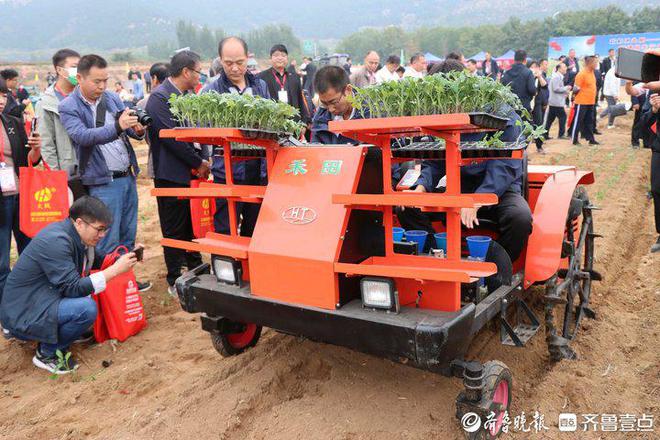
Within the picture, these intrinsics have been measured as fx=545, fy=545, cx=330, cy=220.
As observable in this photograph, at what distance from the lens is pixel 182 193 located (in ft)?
10.6

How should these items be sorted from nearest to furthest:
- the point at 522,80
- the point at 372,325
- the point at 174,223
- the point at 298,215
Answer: the point at 372,325, the point at 298,215, the point at 174,223, the point at 522,80

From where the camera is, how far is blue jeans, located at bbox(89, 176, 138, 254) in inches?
189

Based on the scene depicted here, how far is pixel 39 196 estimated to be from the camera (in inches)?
173

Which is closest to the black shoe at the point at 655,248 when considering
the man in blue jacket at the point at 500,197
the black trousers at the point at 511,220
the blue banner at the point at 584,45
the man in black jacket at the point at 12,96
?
the man in blue jacket at the point at 500,197

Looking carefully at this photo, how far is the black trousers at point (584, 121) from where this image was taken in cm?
1347

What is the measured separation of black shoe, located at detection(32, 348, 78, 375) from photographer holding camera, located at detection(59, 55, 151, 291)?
1.11 m

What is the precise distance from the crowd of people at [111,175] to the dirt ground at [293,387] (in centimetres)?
42

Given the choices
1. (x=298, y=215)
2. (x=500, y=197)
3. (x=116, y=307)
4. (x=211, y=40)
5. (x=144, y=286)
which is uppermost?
(x=211, y=40)

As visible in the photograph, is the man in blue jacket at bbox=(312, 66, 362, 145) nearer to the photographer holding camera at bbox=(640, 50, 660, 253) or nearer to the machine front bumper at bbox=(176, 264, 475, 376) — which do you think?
the machine front bumper at bbox=(176, 264, 475, 376)

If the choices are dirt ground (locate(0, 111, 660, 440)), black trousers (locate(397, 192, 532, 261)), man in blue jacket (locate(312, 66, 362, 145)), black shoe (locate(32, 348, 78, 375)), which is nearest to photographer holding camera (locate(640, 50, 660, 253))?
dirt ground (locate(0, 111, 660, 440))

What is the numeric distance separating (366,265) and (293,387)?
1194mm

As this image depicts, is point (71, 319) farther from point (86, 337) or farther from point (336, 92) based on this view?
point (336, 92)

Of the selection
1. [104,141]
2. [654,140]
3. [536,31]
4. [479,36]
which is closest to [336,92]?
[104,141]

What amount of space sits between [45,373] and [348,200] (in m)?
2.75
